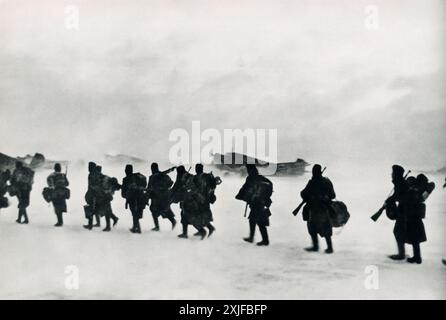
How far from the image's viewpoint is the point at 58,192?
7270mm

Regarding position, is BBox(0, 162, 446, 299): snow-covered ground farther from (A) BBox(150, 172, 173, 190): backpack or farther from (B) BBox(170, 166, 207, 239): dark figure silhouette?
(A) BBox(150, 172, 173, 190): backpack

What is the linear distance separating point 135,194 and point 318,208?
2429 millimetres

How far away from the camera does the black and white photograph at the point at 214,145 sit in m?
6.91

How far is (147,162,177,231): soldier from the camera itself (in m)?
7.21

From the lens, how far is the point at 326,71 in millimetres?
7199

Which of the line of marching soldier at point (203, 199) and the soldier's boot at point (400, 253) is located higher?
the line of marching soldier at point (203, 199)

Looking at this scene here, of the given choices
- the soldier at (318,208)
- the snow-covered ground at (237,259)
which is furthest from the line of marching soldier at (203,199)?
the snow-covered ground at (237,259)

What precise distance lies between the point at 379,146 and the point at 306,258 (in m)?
1.76

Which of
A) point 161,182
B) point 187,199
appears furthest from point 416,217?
point 161,182

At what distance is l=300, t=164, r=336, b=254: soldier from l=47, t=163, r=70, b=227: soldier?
317 centimetres

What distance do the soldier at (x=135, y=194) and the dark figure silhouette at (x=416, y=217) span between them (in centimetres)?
343

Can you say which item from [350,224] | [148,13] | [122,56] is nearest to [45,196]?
[122,56]

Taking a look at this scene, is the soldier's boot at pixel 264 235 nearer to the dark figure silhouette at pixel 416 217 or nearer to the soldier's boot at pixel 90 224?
the dark figure silhouette at pixel 416 217

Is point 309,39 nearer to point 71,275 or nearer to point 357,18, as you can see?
point 357,18
